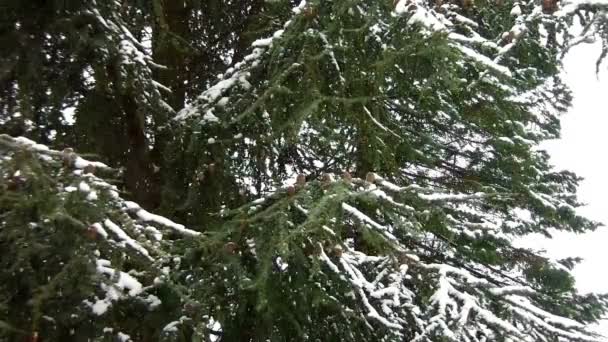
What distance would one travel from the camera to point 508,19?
138 inches

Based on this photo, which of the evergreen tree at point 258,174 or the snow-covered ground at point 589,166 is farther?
the snow-covered ground at point 589,166

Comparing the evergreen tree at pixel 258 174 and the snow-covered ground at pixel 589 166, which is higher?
the snow-covered ground at pixel 589 166

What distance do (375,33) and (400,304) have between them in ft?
4.81

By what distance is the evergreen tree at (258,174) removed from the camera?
7.64 feet

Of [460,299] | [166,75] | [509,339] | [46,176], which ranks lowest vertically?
[509,339]

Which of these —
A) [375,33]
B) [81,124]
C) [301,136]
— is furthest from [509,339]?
[81,124]

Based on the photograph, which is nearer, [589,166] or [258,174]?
[258,174]

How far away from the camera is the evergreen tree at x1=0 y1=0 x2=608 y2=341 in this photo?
2.33 meters

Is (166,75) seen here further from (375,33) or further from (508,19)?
(508,19)

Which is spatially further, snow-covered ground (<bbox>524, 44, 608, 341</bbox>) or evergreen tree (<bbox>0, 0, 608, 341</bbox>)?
snow-covered ground (<bbox>524, 44, 608, 341</bbox>)

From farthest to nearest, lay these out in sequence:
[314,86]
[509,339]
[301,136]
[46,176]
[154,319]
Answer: [301,136] → [314,86] → [154,319] → [509,339] → [46,176]

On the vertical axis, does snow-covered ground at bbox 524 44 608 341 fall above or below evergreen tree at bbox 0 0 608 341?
above

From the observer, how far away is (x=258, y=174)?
421 cm

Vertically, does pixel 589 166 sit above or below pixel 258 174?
above
